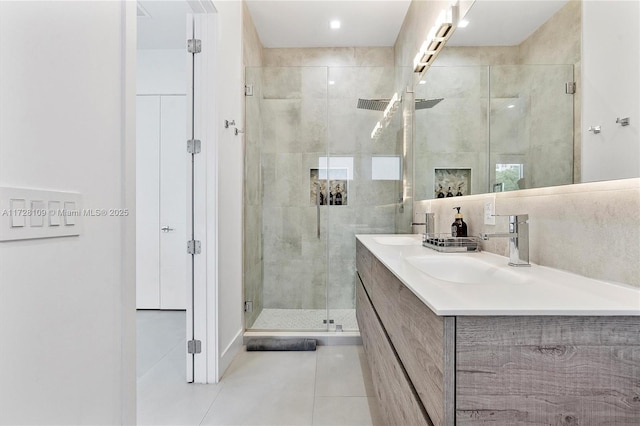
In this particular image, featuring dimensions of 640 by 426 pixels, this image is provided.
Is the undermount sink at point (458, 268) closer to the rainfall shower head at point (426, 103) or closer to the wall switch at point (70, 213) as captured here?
the wall switch at point (70, 213)

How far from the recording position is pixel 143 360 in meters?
2.53

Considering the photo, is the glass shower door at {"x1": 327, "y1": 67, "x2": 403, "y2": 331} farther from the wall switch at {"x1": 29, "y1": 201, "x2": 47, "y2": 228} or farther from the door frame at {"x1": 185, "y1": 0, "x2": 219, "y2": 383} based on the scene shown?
the wall switch at {"x1": 29, "y1": 201, "x2": 47, "y2": 228}

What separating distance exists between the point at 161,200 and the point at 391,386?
10.8 feet

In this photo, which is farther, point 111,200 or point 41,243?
point 111,200

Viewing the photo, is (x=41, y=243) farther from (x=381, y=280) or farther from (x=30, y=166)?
(x=381, y=280)

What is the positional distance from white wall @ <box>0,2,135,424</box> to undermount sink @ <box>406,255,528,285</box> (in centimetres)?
106

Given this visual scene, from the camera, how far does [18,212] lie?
75 centimetres

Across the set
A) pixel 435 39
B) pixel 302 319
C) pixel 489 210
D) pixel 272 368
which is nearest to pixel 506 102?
pixel 489 210

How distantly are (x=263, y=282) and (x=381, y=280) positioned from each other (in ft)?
6.27

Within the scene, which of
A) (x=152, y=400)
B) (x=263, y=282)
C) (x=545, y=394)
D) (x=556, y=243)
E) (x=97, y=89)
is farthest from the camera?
(x=263, y=282)

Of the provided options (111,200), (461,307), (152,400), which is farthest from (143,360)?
(461,307)

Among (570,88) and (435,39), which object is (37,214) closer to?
(570,88)

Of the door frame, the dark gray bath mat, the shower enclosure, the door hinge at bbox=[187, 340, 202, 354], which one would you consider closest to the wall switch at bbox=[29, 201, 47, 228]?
the door frame

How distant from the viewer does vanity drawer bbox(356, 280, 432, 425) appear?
0.93 m
